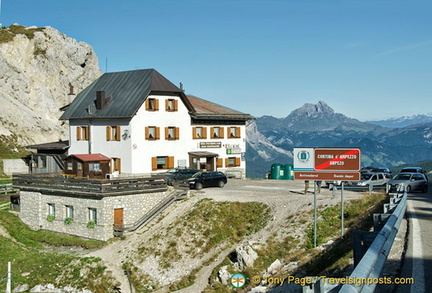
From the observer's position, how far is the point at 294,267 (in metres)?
20.5

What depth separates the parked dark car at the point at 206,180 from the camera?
41812 millimetres

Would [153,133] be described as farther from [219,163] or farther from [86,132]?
[219,163]

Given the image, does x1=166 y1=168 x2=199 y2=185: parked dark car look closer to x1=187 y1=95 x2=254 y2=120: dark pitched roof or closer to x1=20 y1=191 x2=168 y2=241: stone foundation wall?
x1=20 y1=191 x2=168 y2=241: stone foundation wall

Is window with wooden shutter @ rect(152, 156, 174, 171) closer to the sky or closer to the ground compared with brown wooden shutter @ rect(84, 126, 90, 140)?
closer to the ground

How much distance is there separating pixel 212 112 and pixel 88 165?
1785cm

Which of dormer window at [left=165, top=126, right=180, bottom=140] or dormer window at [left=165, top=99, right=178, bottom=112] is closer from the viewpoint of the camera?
dormer window at [left=165, top=99, right=178, bottom=112]

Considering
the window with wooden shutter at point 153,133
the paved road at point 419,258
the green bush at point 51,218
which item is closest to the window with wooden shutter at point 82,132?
the window with wooden shutter at point 153,133

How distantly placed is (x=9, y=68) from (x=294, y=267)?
89308mm

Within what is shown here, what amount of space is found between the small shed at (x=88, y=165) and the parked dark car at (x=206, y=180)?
905 centimetres

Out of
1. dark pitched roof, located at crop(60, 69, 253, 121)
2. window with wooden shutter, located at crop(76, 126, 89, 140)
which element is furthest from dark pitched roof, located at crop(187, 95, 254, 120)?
window with wooden shutter, located at crop(76, 126, 89, 140)

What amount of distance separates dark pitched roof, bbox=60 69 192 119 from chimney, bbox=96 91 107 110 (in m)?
0.40

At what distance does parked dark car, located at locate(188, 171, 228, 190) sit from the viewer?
4181cm

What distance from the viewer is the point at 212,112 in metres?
56.2

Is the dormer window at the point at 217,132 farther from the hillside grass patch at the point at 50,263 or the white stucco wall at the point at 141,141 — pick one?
the hillside grass patch at the point at 50,263
